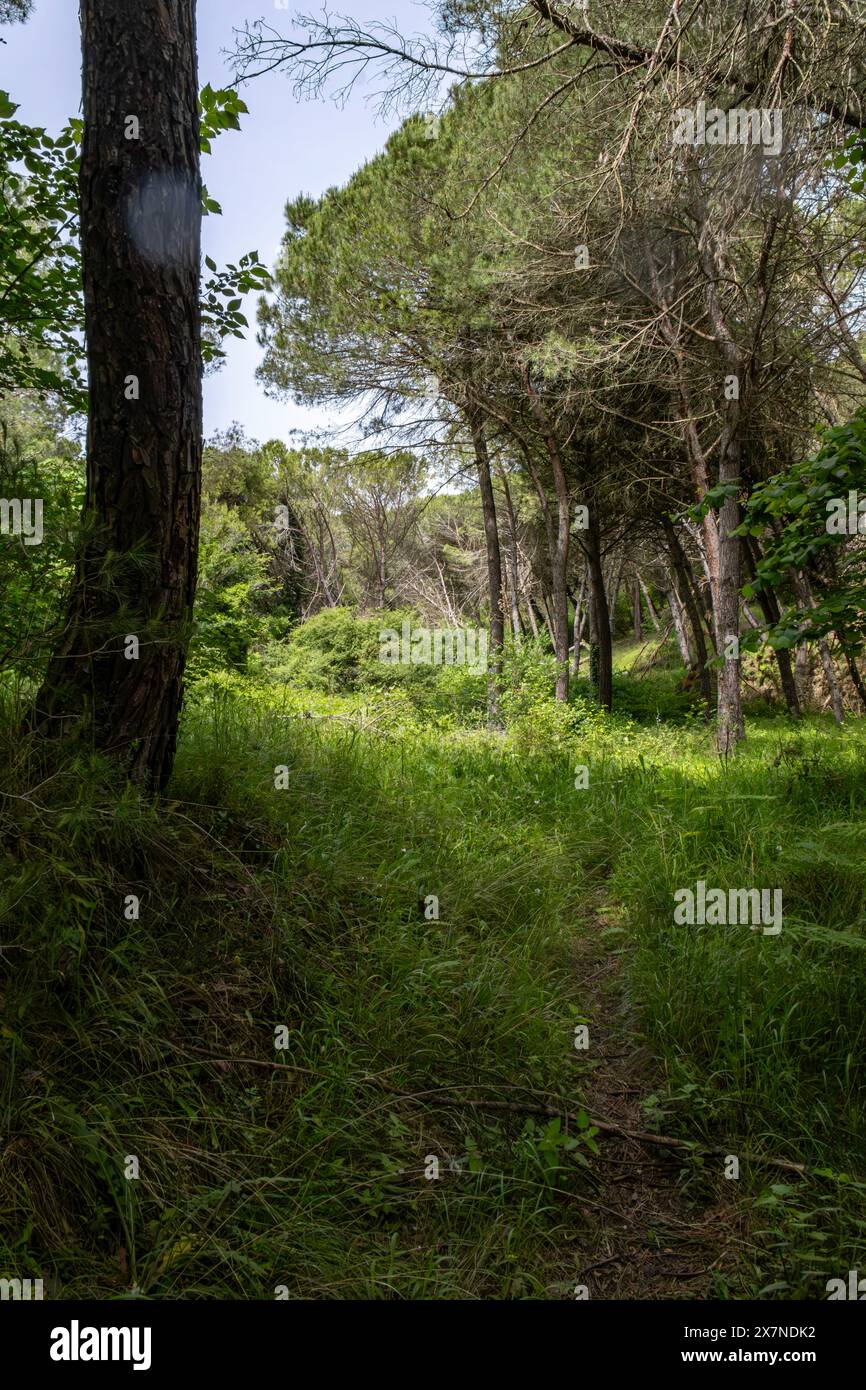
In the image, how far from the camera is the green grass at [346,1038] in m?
1.99

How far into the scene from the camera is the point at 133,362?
3.05 m

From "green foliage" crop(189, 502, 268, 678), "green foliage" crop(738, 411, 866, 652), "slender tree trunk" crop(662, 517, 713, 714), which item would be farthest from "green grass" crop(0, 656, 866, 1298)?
"slender tree trunk" crop(662, 517, 713, 714)

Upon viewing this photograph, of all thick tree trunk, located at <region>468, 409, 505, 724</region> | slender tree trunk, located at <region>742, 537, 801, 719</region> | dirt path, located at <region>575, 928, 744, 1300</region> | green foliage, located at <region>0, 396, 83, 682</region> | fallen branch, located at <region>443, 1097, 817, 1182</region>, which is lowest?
dirt path, located at <region>575, 928, 744, 1300</region>

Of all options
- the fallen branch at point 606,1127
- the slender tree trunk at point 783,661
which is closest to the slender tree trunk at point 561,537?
the slender tree trunk at point 783,661

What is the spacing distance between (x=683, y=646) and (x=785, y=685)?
925 cm

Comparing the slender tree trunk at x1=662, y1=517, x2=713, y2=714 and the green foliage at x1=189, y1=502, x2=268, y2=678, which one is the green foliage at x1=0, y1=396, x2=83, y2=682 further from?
the slender tree trunk at x1=662, y1=517, x2=713, y2=714

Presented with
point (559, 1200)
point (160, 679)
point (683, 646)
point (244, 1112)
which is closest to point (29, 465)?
point (160, 679)

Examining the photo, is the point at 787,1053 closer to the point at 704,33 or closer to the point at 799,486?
the point at 799,486

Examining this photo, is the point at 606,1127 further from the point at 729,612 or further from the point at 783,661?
the point at 783,661

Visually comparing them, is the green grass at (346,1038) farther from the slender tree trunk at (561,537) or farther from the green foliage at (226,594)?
the slender tree trunk at (561,537)

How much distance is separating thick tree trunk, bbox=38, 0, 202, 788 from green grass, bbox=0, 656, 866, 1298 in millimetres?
422

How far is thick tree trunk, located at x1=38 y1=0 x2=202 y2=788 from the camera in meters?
3.01

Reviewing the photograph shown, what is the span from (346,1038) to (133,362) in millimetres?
2820

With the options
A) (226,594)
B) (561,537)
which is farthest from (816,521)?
(561,537)
